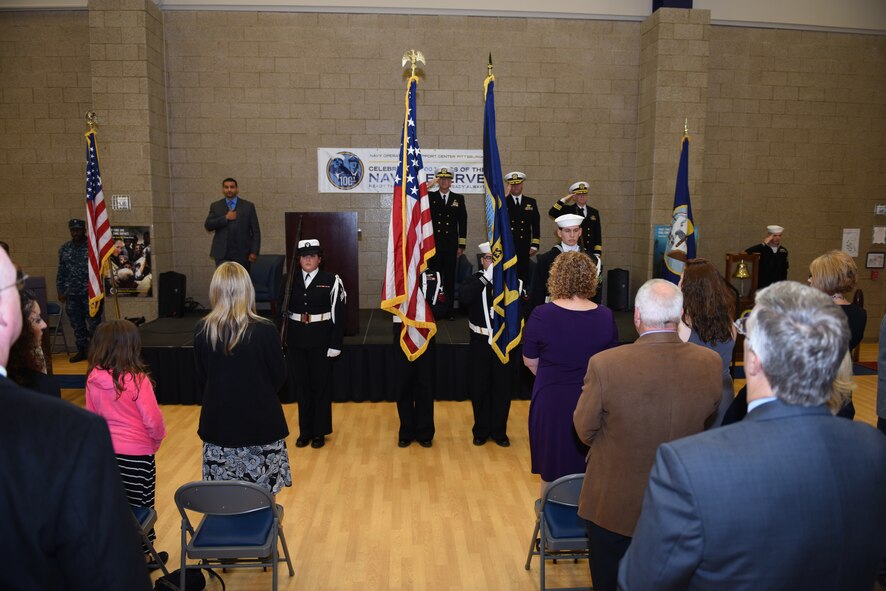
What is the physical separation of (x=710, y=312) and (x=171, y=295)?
295 inches

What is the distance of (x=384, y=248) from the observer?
9.52 m

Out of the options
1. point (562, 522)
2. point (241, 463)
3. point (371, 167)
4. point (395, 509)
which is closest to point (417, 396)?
point (395, 509)

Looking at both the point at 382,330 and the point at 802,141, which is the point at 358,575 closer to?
the point at 382,330

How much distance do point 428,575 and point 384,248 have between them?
21.6 feet

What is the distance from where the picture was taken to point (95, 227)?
641 centimetres

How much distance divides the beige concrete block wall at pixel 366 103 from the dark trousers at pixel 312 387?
4.36 meters

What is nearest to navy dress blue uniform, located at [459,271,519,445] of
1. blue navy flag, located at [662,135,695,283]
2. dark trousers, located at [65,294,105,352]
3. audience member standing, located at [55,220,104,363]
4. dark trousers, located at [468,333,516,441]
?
dark trousers, located at [468,333,516,441]

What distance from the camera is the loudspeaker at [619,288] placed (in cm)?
938

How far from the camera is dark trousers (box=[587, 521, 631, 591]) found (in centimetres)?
232

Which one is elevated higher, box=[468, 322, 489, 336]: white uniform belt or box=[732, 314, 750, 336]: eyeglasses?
box=[732, 314, 750, 336]: eyeglasses

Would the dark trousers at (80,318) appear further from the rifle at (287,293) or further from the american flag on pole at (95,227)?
the rifle at (287,293)

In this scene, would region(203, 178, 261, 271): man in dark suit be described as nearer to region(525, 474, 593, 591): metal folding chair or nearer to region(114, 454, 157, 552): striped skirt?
region(114, 454, 157, 552): striped skirt

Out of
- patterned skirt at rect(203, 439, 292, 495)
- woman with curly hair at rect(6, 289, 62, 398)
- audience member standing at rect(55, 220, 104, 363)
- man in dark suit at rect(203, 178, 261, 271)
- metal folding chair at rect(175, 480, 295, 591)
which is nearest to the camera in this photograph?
woman with curly hair at rect(6, 289, 62, 398)

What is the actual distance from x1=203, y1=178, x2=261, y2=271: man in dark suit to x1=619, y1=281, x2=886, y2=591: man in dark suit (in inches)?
288
